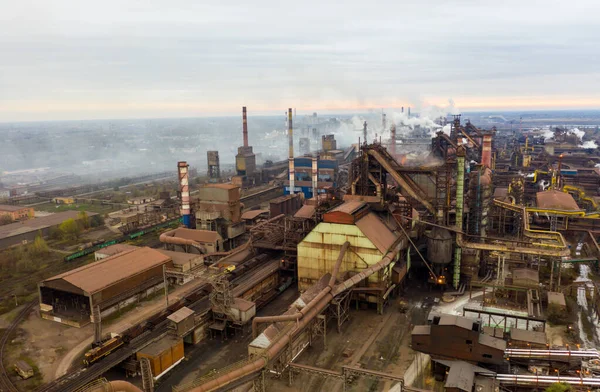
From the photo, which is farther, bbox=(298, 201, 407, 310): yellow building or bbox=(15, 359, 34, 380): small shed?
bbox=(298, 201, 407, 310): yellow building

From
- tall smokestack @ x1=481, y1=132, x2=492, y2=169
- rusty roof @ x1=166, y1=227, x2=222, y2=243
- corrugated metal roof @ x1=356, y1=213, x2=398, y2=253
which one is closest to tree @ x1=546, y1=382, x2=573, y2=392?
corrugated metal roof @ x1=356, y1=213, x2=398, y2=253

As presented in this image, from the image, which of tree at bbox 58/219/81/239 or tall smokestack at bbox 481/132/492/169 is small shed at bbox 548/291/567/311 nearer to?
tall smokestack at bbox 481/132/492/169

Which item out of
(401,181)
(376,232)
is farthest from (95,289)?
(401,181)

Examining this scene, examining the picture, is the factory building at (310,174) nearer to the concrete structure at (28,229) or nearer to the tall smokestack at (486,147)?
the tall smokestack at (486,147)

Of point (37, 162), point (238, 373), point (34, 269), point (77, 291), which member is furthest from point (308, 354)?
point (37, 162)

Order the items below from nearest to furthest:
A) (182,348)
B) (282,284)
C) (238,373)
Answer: (238,373)
(182,348)
(282,284)

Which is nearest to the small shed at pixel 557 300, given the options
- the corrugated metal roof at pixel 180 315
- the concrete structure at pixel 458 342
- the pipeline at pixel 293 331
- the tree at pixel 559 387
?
the concrete structure at pixel 458 342

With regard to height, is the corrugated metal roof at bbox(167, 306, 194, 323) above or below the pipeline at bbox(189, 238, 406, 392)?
below

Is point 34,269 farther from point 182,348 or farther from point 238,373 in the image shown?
point 238,373
